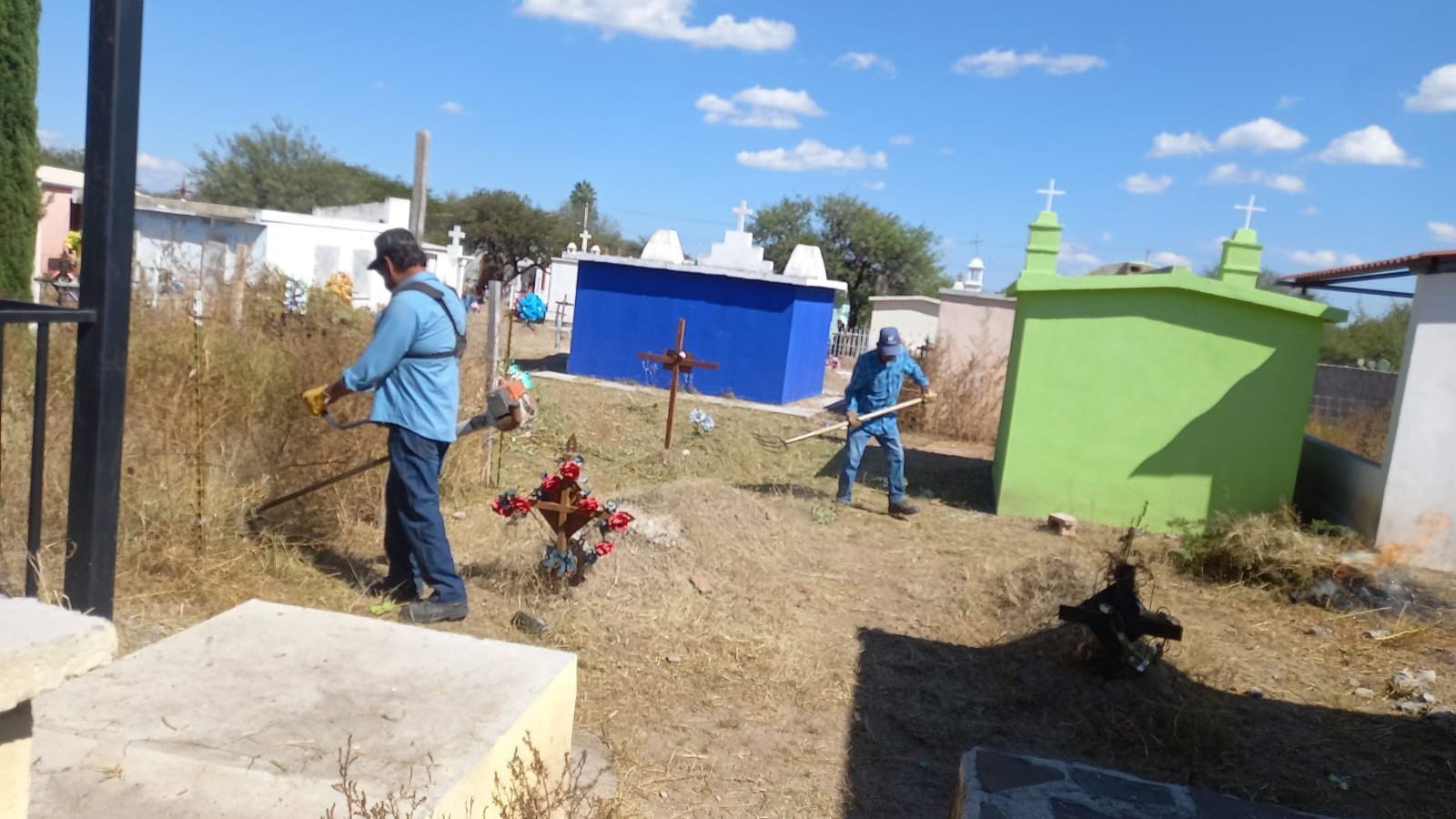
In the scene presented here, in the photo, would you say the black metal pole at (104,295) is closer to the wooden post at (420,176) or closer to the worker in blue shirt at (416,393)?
the worker in blue shirt at (416,393)

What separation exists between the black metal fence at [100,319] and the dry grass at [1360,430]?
8.10 m

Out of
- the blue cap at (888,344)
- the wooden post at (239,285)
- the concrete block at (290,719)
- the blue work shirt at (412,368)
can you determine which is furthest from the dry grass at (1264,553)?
the wooden post at (239,285)

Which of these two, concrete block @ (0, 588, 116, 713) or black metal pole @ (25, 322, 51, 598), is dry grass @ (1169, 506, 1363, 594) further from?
concrete block @ (0, 588, 116, 713)

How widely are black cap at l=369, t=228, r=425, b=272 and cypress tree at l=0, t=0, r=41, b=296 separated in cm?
491

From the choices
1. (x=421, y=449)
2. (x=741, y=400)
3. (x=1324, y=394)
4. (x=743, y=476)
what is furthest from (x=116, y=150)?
(x=1324, y=394)

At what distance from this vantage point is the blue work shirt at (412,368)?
15.0 feet

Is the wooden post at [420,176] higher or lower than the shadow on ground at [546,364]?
higher

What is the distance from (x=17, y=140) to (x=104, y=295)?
23.9 feet

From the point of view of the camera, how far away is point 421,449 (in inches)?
185

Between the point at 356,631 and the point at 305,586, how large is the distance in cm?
192

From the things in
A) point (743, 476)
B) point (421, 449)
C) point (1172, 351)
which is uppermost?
point (1172, 351)

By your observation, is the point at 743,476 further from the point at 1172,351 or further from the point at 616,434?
the point at 1172,351

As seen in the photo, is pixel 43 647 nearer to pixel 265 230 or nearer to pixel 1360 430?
pixel 1360 430

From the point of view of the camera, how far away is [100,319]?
2.82 meters
